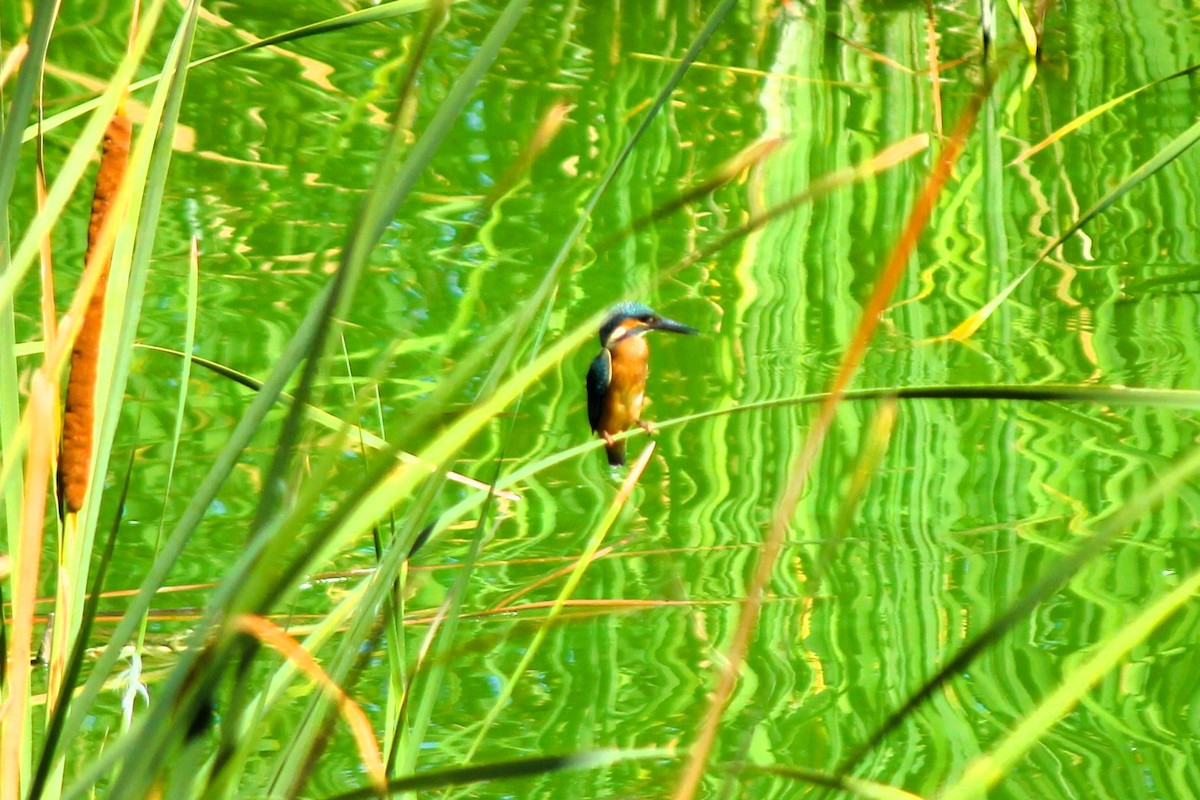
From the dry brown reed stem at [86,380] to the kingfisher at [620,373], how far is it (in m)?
1.49

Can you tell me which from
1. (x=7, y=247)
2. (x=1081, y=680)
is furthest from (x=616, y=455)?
(x=1081, y=680)

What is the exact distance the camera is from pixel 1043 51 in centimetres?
405

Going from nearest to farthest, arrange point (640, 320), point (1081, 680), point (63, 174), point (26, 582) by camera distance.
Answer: point (1081, 680)
point (26, 582)
point (63, 174)
point (640, 320)

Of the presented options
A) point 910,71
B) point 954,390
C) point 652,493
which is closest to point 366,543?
point 652,493

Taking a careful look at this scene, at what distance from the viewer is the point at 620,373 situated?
8.05 ft

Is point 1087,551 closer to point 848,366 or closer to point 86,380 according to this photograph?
point 848,366

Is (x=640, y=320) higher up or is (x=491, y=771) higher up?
(x=640, y=320)

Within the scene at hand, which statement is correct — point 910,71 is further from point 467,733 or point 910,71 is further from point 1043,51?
point 467,733

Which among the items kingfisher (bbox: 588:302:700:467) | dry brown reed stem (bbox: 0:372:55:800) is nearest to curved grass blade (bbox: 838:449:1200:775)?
dry brown reed stem (bbox: 0:372:55:800)

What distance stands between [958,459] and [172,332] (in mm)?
1292

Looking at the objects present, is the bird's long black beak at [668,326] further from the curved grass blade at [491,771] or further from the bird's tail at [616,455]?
the curved grass blade at [491,771]

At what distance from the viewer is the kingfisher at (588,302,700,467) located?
7.97 ft

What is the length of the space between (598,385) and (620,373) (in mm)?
58

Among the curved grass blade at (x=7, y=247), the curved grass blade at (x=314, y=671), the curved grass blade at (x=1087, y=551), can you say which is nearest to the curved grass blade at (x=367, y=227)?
the curved grass blade at (x=314, y=671)
